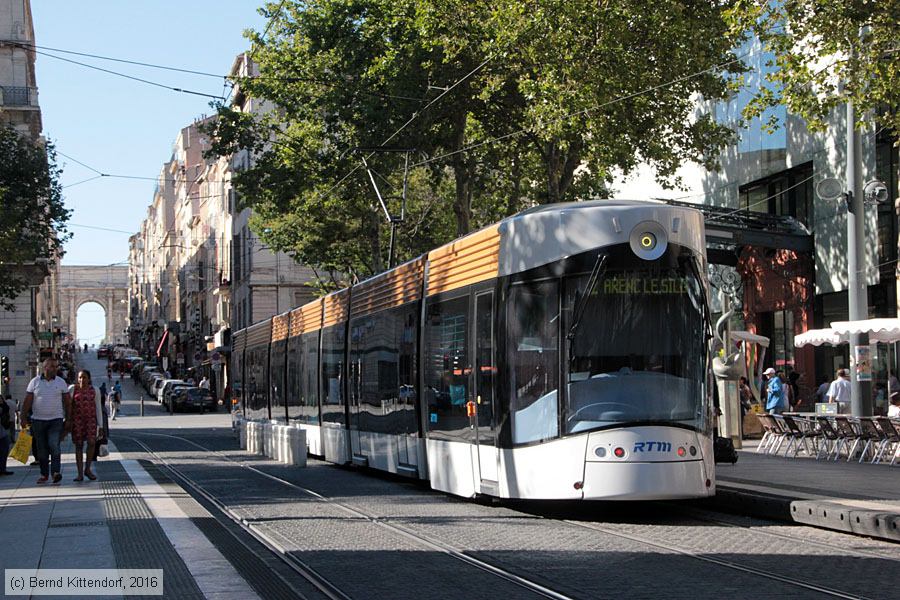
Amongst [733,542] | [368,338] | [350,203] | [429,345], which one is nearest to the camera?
[733,542]

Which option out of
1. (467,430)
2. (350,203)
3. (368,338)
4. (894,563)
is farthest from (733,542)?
(350,203)

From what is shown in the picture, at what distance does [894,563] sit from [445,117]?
25.6 m

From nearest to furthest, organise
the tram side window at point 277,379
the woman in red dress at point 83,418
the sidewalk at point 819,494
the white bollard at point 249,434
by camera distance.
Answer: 1. the sidewalk at point 819,494
2. the woman in red dress at point 83,418
3. the tram side window at point 277,379
4. the white bollard at point 249,434

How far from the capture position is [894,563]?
1088cm

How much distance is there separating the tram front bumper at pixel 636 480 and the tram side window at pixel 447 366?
272cm

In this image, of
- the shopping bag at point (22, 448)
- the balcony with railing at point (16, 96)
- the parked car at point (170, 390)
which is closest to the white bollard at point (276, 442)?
the shopping bag at point (22, 448)

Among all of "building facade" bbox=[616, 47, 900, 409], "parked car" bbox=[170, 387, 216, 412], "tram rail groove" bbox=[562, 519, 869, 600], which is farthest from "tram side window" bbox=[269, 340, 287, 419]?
"parked car" bbox=[170, 387, 216, 412]

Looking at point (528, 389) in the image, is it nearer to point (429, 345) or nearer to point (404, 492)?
point (429, 345)

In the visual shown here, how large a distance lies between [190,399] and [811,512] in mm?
58011

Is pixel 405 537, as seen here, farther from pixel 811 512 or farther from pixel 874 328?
pixel 874 328

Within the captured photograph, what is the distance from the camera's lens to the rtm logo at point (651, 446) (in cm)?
1361

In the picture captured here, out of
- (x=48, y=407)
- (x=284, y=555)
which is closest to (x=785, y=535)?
(x=284, y=555)

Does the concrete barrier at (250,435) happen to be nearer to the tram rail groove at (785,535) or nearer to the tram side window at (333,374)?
the tram side window at (333,374)

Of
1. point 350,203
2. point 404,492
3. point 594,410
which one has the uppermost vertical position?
point 350,203
